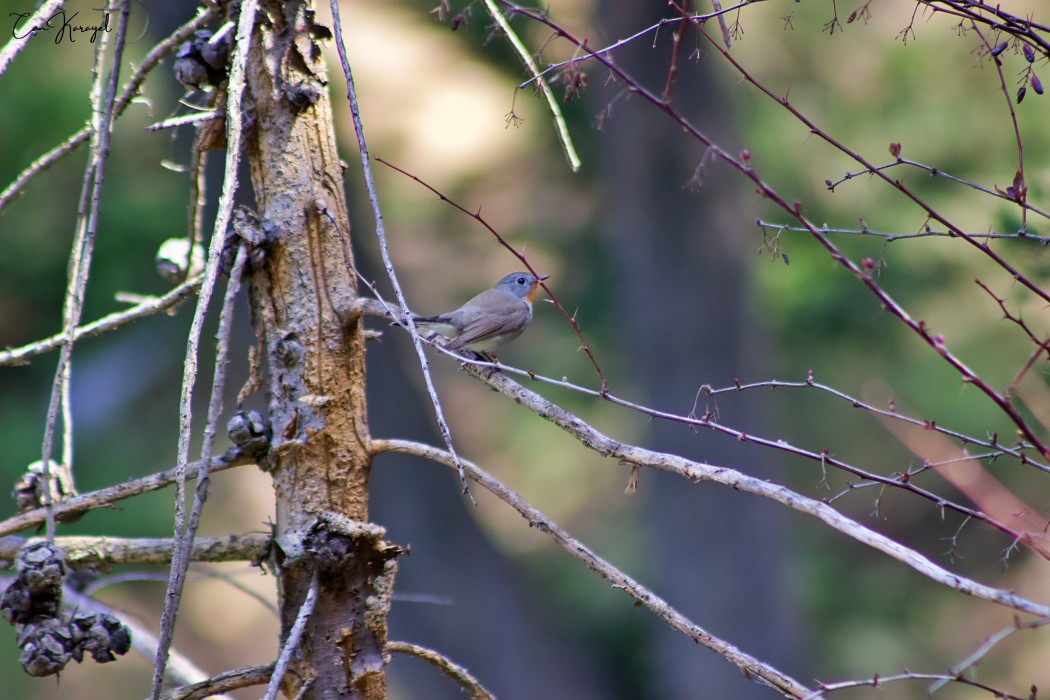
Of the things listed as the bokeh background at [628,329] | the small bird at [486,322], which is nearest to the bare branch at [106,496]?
the small bird at [486,322]

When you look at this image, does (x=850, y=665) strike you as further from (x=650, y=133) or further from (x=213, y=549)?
(x=213, y=549)

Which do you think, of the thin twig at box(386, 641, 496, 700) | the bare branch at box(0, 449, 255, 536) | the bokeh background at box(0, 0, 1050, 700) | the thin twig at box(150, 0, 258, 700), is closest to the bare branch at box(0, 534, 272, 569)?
the bare branch at box(0, 449, 255, 536)

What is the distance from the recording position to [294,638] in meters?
1.39

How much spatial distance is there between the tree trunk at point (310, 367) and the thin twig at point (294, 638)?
0.03m

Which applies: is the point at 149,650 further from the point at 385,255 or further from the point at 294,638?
the point at 385,255

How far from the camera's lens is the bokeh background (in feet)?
18.5

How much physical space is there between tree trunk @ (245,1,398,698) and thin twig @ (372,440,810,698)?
0.50ft

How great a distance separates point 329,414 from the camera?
62.1 inches

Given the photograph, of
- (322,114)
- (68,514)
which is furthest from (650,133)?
(68,514)

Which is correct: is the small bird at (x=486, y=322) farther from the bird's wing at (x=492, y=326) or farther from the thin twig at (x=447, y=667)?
the thin twig at (x=447, y=667)

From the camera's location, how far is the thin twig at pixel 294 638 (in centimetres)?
131

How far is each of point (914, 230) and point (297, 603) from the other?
4242 mm

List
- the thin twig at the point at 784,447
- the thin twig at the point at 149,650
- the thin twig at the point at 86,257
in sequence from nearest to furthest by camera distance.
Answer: the thin twig at the point at 784,447, the thin twig at the point at 86,257, the thin twig at the point at 149,650

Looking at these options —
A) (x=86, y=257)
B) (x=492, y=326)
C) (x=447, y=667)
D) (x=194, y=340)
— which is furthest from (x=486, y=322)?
(x=194, y=340)
